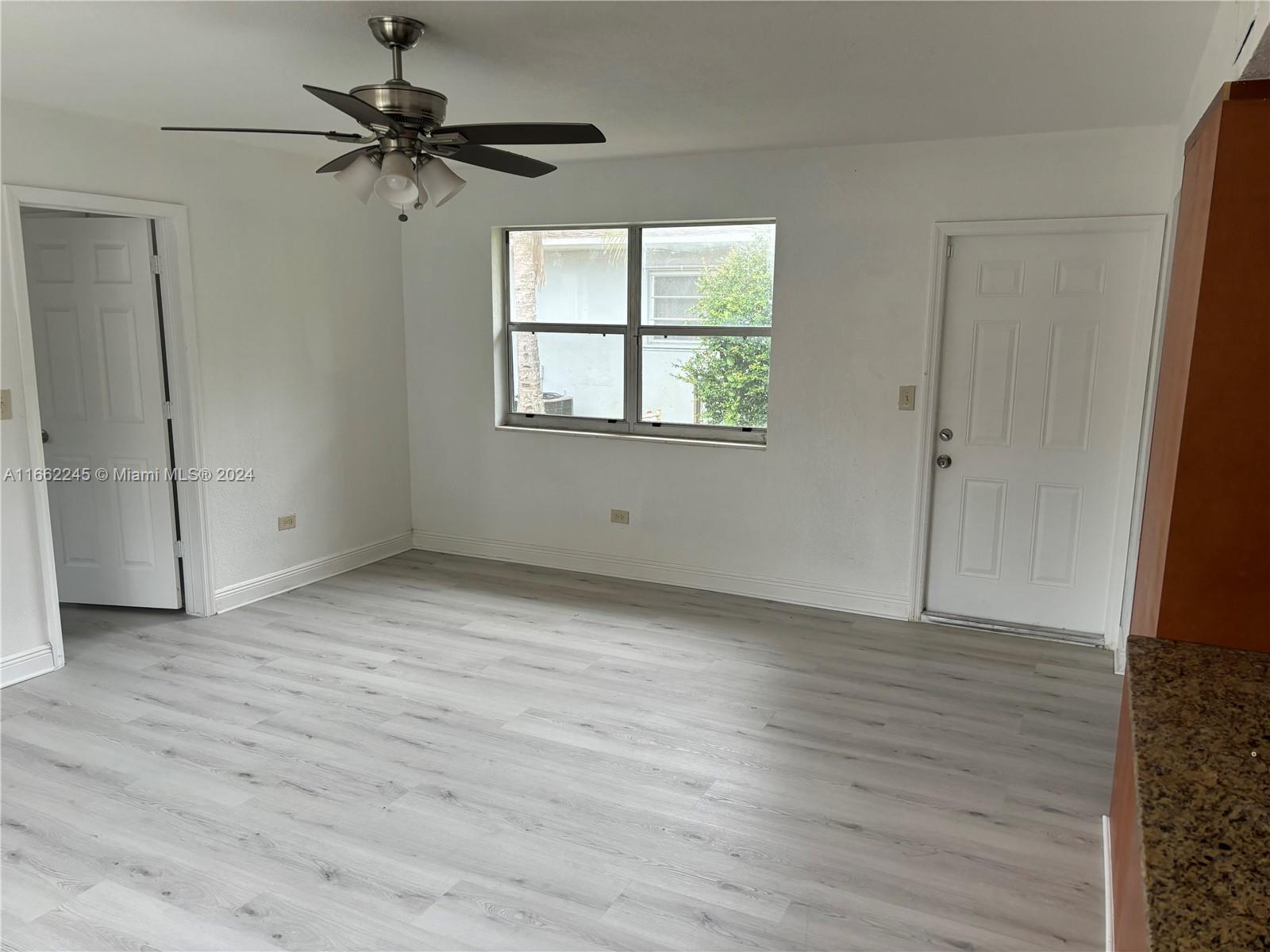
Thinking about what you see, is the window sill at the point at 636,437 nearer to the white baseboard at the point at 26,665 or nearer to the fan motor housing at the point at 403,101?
the white baseboard at the point at 26,665

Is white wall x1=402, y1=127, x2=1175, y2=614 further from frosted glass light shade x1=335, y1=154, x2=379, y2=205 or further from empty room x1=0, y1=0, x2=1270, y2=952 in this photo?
frosted glass light shade x1=335, y1=154, x2=379, y2=205

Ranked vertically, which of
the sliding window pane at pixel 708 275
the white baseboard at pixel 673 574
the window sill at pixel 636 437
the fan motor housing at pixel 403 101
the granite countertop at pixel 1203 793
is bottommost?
the white baseboard at pixel 673 574

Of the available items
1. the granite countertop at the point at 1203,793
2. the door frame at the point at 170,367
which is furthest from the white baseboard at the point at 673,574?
the granite countertop at the point at 1203,793

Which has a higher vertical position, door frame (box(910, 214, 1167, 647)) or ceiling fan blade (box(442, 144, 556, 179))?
ceiling fan blade (box(442, 144, 556, 179))

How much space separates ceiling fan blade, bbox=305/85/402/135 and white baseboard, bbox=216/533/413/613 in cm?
302

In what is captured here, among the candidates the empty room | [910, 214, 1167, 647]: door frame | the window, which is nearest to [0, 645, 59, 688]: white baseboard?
the empty room

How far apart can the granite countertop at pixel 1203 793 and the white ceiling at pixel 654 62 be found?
1.73 m

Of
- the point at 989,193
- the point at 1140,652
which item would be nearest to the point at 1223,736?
the point at 1140,652

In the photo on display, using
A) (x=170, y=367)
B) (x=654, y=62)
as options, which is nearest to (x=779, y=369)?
(x=654, y=62)

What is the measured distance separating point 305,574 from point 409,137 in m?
3.19

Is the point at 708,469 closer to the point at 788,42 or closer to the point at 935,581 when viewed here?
the point at 935,581

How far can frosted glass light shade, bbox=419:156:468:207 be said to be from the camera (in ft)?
8.77

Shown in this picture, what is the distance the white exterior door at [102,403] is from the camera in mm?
4207

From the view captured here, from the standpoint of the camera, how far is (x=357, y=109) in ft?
7.43
